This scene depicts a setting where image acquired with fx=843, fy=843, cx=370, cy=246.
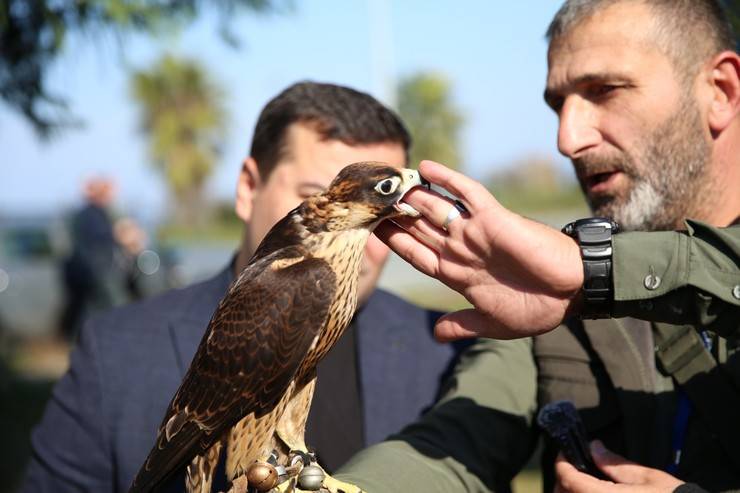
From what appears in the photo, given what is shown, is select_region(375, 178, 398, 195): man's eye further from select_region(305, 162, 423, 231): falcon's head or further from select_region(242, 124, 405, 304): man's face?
select_region(242, 124, 405, 304): man's face

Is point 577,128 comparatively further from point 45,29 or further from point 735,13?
point 45,29

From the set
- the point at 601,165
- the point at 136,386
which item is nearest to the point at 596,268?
the point at 601,165

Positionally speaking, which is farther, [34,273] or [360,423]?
[34,273]

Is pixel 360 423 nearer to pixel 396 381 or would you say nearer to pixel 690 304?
pixel 396 381

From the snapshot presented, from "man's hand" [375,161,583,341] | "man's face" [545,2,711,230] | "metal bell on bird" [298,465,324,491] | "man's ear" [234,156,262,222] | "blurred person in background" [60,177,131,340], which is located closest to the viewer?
"man's hand" [375,161,583,341]

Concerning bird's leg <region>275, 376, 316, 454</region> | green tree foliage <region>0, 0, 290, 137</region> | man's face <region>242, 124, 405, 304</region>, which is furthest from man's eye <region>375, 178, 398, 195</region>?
green tree foliage <region>0, 0, 290, 137</region>

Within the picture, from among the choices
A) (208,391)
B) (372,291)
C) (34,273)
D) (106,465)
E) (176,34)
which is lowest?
(34,273)

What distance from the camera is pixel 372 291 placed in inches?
140

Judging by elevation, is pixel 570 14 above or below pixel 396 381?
above

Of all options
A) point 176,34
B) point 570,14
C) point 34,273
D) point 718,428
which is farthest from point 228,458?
point 34,273

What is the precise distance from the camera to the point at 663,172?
2.69 meters

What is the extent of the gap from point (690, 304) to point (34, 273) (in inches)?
533

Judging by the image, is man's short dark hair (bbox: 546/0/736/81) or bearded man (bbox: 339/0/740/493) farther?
man's short dark hair (bbox: 546/0/736/81)

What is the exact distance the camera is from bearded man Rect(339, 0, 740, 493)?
194 centimetres
